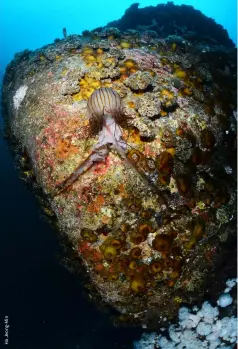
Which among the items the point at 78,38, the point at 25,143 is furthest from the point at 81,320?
the point at 78,38

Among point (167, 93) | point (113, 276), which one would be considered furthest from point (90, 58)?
point (113, 276)

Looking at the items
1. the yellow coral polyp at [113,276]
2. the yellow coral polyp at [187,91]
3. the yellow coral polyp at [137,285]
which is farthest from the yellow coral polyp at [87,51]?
the yellow coral polyp at [137,285]

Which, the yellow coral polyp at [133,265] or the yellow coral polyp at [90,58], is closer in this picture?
the yellow coral polyp at [133,265]

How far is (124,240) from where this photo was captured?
3.89m

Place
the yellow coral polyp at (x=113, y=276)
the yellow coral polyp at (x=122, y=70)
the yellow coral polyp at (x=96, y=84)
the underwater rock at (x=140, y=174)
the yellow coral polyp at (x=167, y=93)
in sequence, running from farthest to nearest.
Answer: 1. the yellow coral polyp at (x=122, y=70)
2. the yellow coral polyp at (x=96, y=84)
3. the yellow coral polyp at (x=167, y=93)
4. the yellow coral polyp at (x=113, y=276)
5. the underwater rock at (x=140, y=174)

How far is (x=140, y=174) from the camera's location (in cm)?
383

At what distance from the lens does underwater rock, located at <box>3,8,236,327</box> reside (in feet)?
12.6

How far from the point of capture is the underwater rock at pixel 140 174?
151 inches

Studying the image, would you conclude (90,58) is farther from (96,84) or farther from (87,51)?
(96,84)

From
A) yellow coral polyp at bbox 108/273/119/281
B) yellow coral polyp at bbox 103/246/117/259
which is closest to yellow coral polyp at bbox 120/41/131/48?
yellow coral polyp at bbox 103/246/117/259

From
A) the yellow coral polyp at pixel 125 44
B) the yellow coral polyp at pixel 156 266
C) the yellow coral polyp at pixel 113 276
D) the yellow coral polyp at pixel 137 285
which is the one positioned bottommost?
the yellow coral polyp at pixel 137 285

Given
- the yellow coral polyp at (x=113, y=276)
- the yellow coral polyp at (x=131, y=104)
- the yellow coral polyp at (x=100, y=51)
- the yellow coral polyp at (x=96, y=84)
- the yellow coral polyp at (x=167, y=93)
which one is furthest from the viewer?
the yellow coral polyp at (x=100, y=51)

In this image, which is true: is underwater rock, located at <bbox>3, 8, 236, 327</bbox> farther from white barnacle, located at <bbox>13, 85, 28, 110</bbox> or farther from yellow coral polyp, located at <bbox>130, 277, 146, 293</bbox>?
white barnacle, located at <bbox>13, 85, 28, 110</bbox>

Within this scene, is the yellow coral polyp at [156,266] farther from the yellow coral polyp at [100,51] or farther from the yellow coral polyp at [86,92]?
the yellow coral polyp at [100,51]
